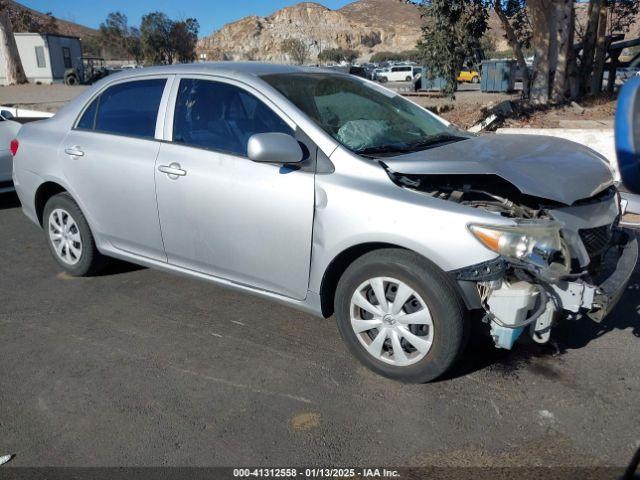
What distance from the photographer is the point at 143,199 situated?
4148 mm

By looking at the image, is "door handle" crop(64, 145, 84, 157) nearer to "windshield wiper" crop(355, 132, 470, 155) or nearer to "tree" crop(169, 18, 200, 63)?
"windshield wiper" crop(355, 132, 470, 155)

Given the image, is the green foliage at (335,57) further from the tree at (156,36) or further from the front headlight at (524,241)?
the front headlight at (524,241)

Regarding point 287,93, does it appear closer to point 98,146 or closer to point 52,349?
point 98,146

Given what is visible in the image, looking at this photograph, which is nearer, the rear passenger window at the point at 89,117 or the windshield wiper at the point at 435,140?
the windshield wiper at the point at 435,140

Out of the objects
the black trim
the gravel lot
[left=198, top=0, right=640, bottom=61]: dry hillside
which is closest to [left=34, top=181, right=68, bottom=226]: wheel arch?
the gravel lot

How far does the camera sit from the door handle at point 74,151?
454 cm

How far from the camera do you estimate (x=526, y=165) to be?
335cm

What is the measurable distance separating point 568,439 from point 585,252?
97cm

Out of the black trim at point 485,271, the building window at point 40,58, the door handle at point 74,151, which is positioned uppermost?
the building window at point 40,58

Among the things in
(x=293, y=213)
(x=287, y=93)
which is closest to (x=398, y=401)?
(x=293, y=213)

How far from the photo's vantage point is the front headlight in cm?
288

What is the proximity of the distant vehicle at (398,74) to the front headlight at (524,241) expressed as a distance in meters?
49.6

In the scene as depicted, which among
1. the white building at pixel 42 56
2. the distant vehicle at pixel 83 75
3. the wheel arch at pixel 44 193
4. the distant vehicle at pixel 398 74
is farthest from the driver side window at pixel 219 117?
the distant vehicle at pixel 398 74

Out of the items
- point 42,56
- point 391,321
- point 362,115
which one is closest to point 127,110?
point 362,115
